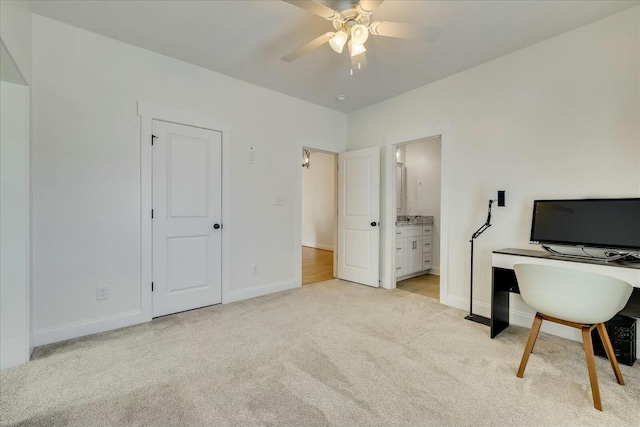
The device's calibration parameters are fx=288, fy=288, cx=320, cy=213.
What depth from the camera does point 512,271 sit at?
262 centimetres

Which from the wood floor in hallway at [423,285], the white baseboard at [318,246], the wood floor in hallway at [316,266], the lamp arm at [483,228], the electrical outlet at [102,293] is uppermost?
the lamp arm at [483,228]

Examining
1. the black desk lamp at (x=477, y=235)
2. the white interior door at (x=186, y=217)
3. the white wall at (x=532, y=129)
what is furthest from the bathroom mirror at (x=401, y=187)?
the white interior door at (x=186, y=217)

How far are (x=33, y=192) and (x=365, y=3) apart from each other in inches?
112

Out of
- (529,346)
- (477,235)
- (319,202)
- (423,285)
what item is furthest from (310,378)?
(319,202)

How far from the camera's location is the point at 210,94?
327 centimetres

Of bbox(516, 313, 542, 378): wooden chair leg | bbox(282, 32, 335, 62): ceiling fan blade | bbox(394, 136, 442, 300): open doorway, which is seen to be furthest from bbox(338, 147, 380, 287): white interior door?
bbox(516, 313, 542, 378): wooden chair leg

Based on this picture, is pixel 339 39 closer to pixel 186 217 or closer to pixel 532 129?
pixel 532 129

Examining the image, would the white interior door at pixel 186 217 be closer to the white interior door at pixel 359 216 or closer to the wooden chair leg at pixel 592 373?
the white interior door at pixel 359 216

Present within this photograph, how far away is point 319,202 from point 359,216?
152 inches

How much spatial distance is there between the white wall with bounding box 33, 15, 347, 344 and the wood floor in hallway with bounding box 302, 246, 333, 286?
1516mm

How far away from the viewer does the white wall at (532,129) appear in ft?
7.51

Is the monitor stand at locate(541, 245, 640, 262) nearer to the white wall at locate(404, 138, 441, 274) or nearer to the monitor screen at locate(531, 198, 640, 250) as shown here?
the monitor screen at locate(531, 198, 640, 250)

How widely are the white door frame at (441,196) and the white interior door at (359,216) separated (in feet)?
0.43

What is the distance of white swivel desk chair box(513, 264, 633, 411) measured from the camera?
1619mm
